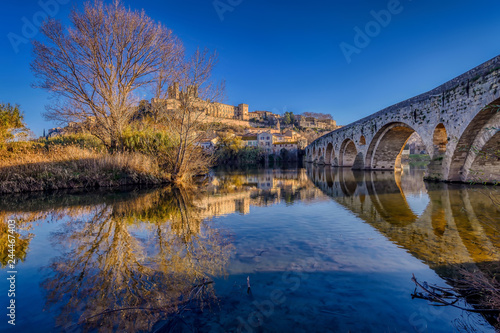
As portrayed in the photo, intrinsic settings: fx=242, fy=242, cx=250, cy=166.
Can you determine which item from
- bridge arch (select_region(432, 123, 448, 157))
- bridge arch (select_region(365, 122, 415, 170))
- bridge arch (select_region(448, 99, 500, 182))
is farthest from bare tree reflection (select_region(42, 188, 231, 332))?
bridge arch (select_region(365, 122, 415, 170))

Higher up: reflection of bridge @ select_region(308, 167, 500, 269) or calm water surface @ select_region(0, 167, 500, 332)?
reflection of bridge @ select_region(308, 167, 500, 269)

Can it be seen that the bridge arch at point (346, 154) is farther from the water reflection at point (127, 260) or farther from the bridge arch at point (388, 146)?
the water reflection at point (127, 260)

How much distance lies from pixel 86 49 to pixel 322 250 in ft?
55.3

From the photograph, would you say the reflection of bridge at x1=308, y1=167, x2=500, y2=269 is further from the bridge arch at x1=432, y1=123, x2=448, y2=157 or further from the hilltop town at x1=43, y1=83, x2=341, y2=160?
the hilltop town at x1=43, y1=83, x2=341, y2=160

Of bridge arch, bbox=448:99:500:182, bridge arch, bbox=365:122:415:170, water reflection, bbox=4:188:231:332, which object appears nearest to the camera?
water reflection, bbox=4:188:231:332

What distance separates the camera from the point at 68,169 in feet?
40.8

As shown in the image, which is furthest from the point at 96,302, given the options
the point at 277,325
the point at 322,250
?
the point at 322,250

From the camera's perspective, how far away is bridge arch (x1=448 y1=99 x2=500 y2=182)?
33.1 ft

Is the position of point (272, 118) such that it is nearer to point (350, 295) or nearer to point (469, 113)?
point (469, 113)

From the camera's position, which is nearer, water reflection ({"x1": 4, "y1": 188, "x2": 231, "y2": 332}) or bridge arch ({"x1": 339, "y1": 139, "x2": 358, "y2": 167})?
water reflection ({"x1": 4, "y1": 188, "x2": 231, "y2": 332})

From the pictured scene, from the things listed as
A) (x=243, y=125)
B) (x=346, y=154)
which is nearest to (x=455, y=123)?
(x=346, y=154)

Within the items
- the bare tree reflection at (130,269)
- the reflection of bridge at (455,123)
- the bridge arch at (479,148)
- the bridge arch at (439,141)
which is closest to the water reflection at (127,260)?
the bare tree reflection at (130,269)

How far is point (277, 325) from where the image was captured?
240 cm

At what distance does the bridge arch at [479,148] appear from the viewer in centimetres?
1008
